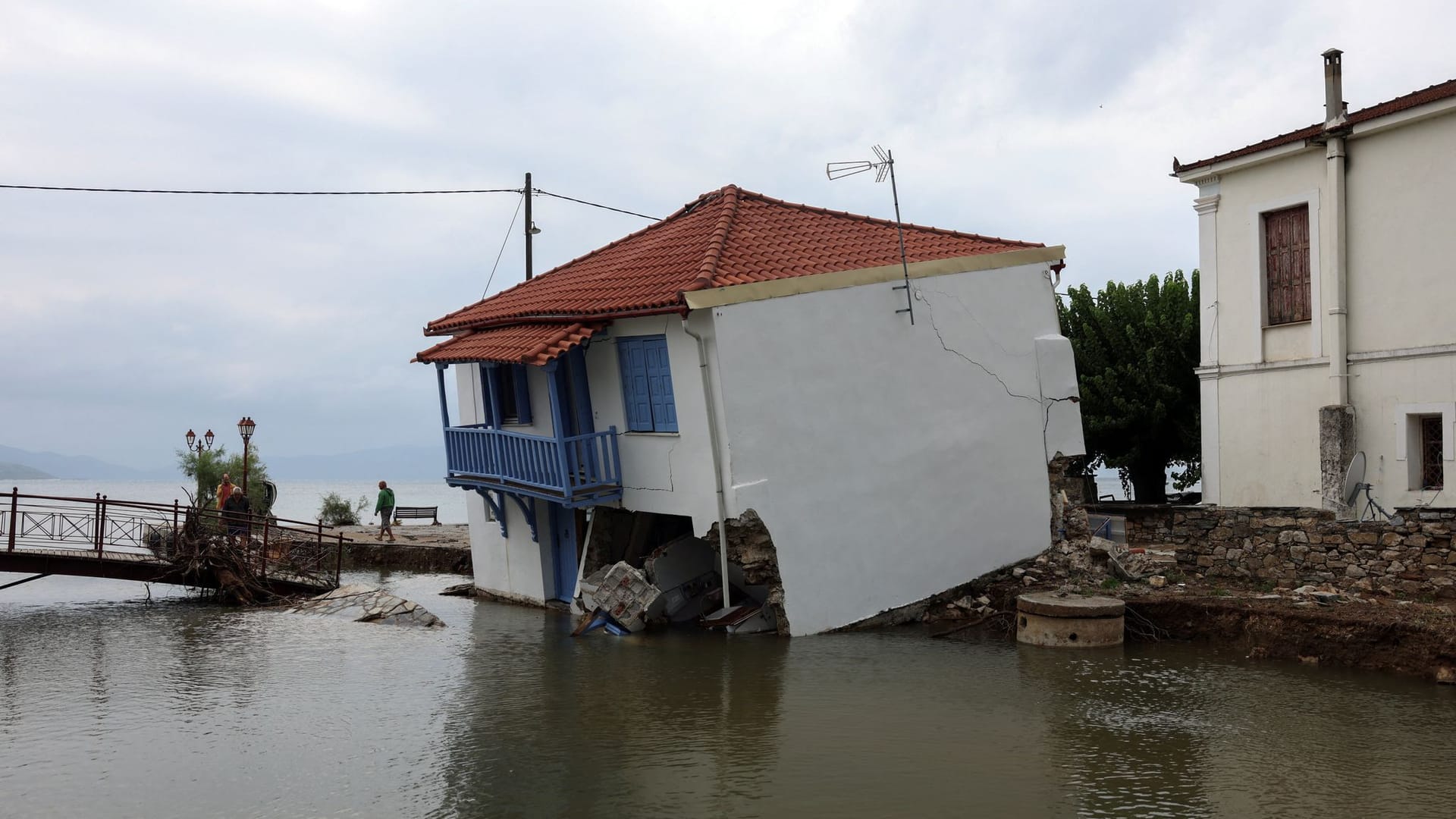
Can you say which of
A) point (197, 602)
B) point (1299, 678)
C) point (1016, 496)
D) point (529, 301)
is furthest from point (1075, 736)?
point (197, 602)

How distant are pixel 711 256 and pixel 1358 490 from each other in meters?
10.3

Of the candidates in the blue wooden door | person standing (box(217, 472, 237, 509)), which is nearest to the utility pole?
person standing (box(217, 472, 237, 509))

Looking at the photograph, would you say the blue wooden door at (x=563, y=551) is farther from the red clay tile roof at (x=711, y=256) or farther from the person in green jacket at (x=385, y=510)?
the person in green jacket at (x=385, y=510)

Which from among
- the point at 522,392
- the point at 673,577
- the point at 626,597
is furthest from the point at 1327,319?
the point at 522,392

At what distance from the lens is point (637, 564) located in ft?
60.2

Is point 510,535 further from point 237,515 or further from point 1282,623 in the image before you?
point 1282,623

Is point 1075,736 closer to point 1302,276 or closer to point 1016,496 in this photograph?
point 1016,496

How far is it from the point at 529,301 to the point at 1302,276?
12.7m

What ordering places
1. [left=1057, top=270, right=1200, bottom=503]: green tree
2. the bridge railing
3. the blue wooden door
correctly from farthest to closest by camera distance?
[left=1057, top=270, right=1200, bottom=503]: green tree, the blue wooden door, the bridge railing

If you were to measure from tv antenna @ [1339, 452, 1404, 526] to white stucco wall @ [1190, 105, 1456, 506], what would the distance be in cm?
17

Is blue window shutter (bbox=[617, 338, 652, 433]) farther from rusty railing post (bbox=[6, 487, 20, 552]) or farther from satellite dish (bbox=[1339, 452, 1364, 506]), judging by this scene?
satellite dish (bbox=[1339, 452, 1364, 506])

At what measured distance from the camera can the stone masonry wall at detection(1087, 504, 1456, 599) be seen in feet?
45.4

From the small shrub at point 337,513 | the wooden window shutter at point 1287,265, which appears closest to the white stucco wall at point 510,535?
the wooden window shutter at point 1287,265

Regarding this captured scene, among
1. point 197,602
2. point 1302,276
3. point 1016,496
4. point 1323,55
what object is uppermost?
point 1323,55
